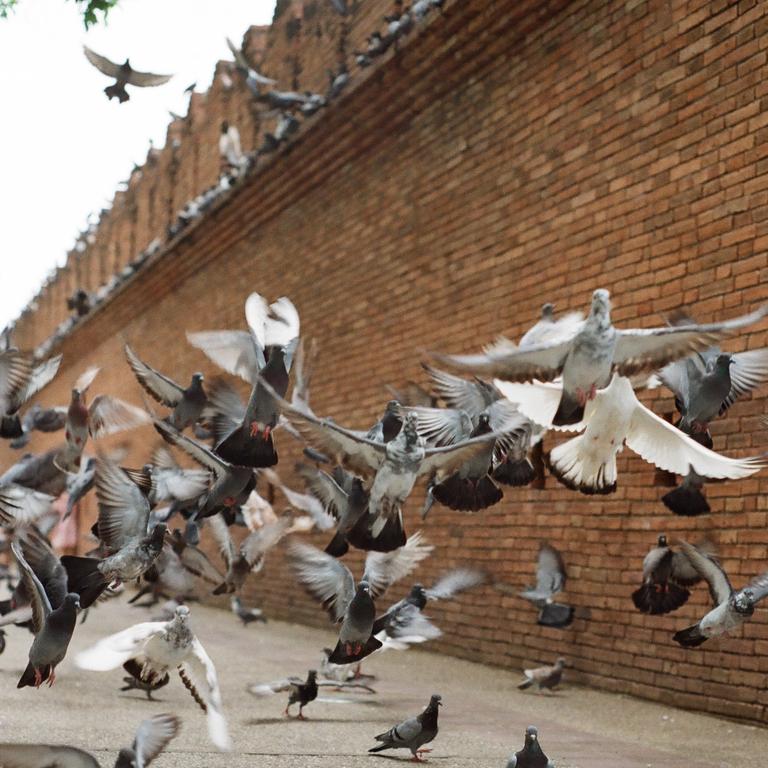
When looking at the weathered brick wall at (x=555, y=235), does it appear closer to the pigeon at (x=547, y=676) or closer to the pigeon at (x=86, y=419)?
the pigeon at (x=547, y=676)

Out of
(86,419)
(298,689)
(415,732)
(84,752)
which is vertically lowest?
(84,752)

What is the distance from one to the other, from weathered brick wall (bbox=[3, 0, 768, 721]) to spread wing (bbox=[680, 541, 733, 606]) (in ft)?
1.86

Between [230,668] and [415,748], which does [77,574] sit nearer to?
[415,748]

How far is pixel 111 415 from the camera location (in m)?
8.60

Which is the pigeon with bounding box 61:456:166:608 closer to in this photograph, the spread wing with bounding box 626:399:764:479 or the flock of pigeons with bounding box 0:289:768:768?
the flock of pigeons with bounding box 0:289:768:768

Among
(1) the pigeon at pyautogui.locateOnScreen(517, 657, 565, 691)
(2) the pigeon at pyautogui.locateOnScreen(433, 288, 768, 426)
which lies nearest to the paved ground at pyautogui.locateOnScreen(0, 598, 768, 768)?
(1) the pigeon at pyautogui.locateOnScreen(517, 657, 565, 691)

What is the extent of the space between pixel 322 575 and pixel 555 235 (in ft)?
13.2

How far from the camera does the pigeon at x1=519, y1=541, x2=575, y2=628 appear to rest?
8.30 meters

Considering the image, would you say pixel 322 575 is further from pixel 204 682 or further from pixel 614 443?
pixel 614 443

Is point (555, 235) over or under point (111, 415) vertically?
over

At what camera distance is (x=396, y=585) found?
11406 mm

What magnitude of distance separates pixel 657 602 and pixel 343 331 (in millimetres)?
Result: 6552

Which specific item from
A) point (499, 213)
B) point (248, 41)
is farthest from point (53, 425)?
point (248, 41)

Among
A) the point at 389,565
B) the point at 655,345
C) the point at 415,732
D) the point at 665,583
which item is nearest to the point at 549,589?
the point at 665,583
